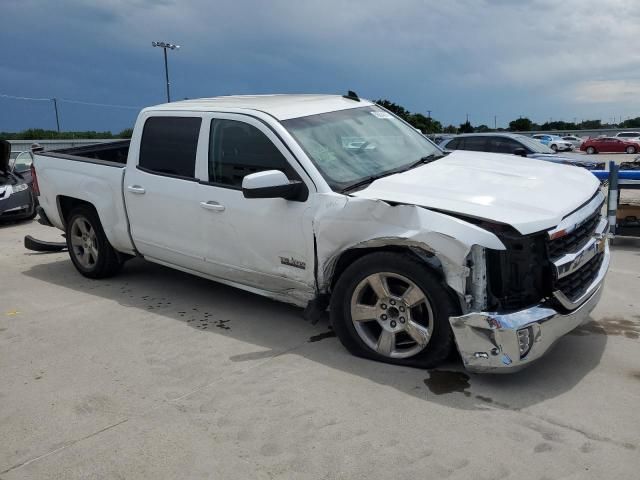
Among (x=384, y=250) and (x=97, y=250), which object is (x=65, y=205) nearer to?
Result: (x=97, y=250)

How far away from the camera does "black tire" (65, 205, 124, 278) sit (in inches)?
241

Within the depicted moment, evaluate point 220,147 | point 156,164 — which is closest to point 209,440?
point 220,147

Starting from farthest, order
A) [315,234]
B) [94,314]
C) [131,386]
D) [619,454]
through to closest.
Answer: [94,314], [315,234], [131,386], [619,454]

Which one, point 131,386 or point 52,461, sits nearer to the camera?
point 52,461

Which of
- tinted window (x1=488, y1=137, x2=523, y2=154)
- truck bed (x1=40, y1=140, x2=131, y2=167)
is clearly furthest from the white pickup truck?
tinted window (x1=488, y1=137, x2=523, y2=154)

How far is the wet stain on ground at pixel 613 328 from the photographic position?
4438 millimetres

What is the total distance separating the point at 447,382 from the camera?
3701mm

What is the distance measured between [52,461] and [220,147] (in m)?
2.67

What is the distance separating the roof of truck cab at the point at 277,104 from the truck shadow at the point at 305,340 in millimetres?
1678

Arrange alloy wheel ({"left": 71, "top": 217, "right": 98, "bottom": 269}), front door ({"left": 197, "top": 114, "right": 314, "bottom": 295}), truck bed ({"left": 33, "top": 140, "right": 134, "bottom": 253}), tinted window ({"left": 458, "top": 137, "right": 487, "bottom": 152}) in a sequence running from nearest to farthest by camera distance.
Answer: front door ({"left": 197, "top": 114, "right": 314, "bottom": 295}) → truck bed ({"left": 33, "top": 140, "right": 134, "bottom": 253}) → alloy wheel ({"left": 71, "top": 217, "right": 98, "bottom": 269}) → tinted window ({"left": 458, "top": 137, "right": 487, "bottom": 152})

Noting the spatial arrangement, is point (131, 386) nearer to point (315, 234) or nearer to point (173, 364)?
point (173, 364)

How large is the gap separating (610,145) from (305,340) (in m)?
45.9

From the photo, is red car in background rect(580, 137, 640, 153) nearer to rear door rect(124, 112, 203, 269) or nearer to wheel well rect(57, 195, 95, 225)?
wheel well rect(57, 195, 95, 225)

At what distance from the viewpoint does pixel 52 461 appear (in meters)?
3.05
